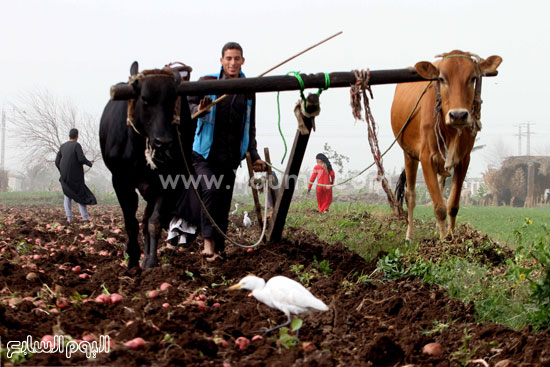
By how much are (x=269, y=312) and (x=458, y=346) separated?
130 centimetres

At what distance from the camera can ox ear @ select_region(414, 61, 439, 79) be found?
6.61 m

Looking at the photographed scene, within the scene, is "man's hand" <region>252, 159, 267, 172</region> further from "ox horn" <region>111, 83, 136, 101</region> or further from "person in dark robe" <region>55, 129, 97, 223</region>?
"person in dark robe" <region>55, 129, 97, 223</region>

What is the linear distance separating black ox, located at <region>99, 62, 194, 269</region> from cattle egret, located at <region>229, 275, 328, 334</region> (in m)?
2.02

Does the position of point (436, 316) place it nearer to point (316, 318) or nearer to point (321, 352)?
Answer: point (316, 318)

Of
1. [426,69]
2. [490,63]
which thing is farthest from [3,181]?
[490,63]

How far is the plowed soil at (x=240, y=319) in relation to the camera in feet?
11.9

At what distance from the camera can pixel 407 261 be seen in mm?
6297

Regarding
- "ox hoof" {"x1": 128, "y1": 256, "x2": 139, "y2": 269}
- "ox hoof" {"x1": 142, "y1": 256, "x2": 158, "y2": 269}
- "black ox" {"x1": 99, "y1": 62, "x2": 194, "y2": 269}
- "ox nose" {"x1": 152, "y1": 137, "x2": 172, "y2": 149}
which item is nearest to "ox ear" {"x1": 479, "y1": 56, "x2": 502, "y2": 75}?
"black ox" {"x1": 99, "y1": 62, "x2": 194, "y2": 269}

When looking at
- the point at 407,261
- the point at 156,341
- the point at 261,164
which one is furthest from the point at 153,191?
the point at 156,341

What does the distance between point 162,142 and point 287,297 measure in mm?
2208

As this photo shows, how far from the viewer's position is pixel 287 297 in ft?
13.0

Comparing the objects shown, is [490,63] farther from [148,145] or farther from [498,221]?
[498,221]

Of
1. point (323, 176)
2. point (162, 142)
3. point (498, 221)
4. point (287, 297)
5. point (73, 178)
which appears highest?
point (162, 142)

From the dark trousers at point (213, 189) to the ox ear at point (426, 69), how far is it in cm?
230
